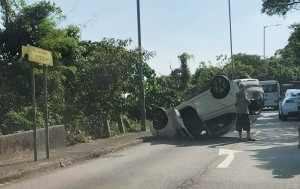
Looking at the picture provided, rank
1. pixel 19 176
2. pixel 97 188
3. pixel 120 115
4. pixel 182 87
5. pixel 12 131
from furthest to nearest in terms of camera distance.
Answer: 1. pixel 182 87
2. pixel 120 115
3. pixel 12 131
4. pixel 19 176
5. pixel 97 188

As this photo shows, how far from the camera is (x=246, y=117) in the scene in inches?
593

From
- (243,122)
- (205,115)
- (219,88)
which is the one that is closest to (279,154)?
(243,122)

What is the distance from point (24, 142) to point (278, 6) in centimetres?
2809

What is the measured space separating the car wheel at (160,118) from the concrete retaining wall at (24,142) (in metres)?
→ 3.77

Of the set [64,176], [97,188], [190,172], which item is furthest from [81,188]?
[190,172]

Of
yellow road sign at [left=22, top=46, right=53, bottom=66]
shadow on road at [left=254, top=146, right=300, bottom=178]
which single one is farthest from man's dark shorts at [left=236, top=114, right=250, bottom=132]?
yellow road sign at [left=22, top=46, right=53, bottom=66]

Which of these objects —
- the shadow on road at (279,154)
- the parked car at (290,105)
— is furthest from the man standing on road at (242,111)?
the parked car at (290,105)

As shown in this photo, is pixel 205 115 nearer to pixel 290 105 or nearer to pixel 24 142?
→ pixel 24 142

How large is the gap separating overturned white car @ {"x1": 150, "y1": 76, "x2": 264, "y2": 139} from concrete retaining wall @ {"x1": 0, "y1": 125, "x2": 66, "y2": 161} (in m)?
3.93

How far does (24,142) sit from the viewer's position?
11922mm

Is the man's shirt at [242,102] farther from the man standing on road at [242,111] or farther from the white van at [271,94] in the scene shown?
the white van at [271,94]

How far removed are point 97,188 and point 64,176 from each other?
5.27 feet

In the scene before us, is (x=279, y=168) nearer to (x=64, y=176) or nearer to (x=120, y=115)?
(x=64, y=176)

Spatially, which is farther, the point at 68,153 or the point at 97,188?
the point at 68,153
